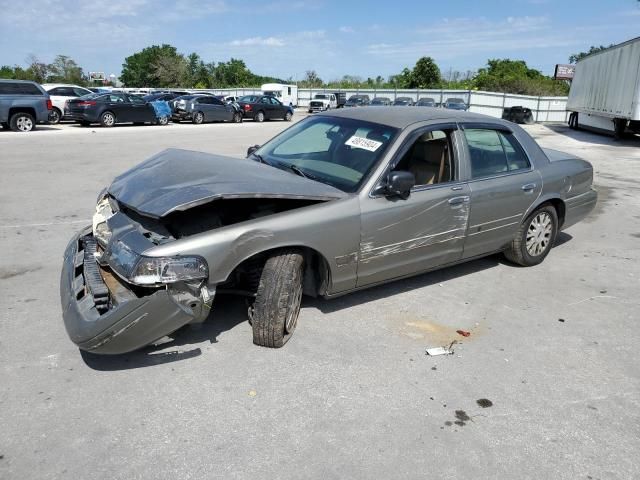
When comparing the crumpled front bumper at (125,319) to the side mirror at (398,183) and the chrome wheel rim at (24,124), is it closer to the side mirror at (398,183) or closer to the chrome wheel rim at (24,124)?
the side mirror at (398,183)

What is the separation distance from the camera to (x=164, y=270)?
10.3ft

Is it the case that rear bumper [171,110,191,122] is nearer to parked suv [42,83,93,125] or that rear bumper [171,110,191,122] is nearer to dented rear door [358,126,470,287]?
parked suv [42,83,93,125]

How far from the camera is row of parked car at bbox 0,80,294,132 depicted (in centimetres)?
1811

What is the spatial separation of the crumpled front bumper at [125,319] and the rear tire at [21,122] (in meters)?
18.0

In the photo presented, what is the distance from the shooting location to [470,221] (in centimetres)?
472

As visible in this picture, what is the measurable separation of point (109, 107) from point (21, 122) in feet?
13.8

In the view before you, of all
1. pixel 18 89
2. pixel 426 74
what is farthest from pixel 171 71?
pixel 18 89

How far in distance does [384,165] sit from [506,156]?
1.68m

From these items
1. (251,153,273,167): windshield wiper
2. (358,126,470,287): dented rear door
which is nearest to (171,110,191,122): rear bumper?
(251,153,273,167): windshield wiper

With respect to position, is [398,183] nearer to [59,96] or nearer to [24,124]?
[24,124]

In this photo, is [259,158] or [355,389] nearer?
[355,389]

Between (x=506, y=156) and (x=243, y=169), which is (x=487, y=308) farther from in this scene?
(x=243, y=169)

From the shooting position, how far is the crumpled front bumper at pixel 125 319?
10.2ft

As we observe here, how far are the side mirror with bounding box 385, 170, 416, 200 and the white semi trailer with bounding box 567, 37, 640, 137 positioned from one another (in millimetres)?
18684
